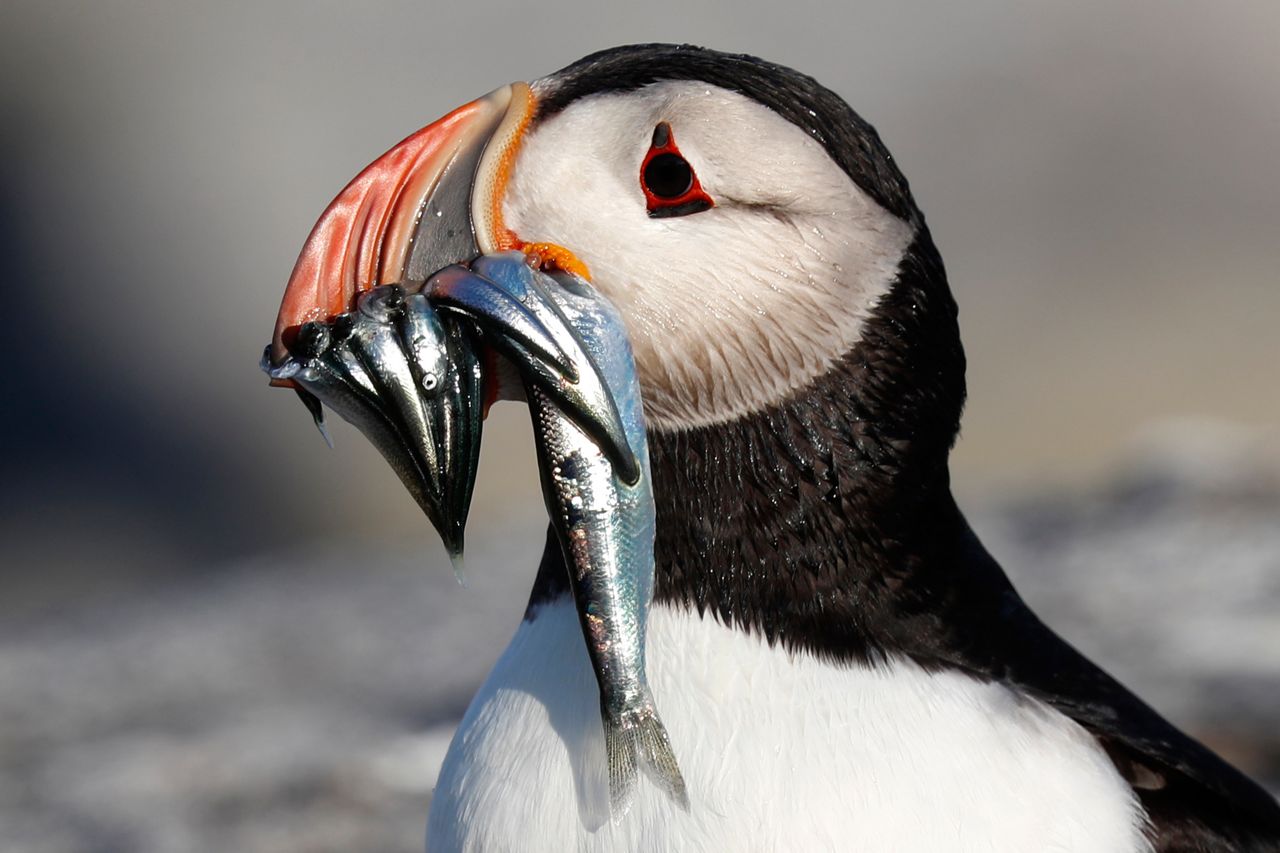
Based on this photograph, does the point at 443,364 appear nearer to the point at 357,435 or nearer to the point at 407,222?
the point at 407,222

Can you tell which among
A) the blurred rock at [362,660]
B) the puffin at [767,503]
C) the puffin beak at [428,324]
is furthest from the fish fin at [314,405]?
the blurred rock at [362,660]

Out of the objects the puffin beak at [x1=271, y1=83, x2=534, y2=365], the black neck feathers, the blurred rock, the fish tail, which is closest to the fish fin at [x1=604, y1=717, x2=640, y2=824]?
the fish tail

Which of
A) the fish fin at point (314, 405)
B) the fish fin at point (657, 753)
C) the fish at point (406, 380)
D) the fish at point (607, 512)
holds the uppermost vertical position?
the fish fin at point (314, 405)

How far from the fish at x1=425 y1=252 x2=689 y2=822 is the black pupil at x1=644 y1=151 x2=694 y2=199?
179mm

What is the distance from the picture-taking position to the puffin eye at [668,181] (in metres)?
2.33

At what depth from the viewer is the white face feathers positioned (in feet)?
7.68

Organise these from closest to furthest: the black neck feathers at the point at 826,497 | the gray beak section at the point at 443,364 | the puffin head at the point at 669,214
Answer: the gray beak section at the point at 443,364 → the puffin head at the point at 669,214 → the black neck feathers at the point at 826,497

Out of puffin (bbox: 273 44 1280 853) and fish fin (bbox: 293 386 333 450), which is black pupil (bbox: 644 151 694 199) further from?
fish fin (bbox: 293 386 333 450)

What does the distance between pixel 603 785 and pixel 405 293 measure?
71 cm

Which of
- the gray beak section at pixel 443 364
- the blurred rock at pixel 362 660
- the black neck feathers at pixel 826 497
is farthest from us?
the blurred rock at pixel 362 660

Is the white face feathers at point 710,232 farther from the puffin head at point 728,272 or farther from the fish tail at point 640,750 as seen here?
the fish tail at point 640,750

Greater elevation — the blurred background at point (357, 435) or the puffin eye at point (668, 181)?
the blurred background at point (357, 435)

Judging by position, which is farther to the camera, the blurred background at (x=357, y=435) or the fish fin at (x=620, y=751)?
the blurred background at (x=357, y=435)

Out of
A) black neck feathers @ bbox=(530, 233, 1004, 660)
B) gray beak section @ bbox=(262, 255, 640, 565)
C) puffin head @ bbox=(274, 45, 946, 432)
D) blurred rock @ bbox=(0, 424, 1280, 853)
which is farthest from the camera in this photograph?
blurred rock @ bbox=(0, 424, 1280, 853)
